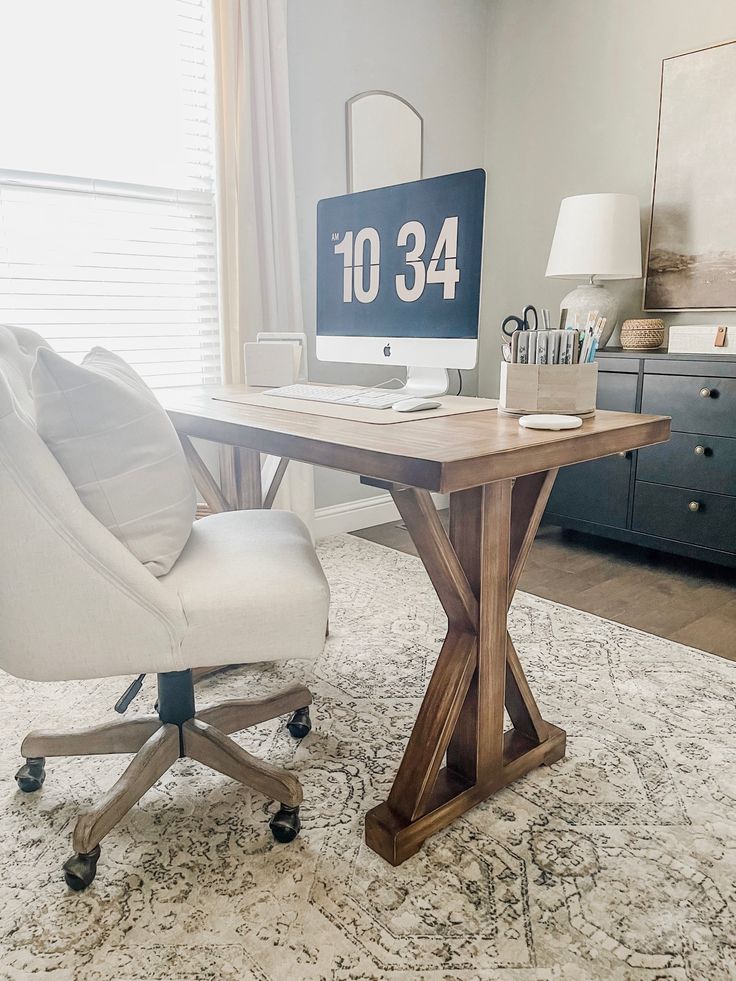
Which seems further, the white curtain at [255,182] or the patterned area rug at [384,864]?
the white curtain at [255,182]

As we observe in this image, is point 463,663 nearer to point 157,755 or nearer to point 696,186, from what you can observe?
point 157,755

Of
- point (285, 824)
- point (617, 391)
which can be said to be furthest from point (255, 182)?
point (285, 824)

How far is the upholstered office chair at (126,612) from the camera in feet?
3.72

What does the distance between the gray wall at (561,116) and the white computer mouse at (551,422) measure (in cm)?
192

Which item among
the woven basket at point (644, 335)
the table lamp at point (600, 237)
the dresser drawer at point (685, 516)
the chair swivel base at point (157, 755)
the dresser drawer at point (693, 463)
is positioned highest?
the table lamp at point (600, 237)

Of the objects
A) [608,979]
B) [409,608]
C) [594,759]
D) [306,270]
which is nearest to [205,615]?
[608,979]

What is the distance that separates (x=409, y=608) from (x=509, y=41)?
2.78 metres

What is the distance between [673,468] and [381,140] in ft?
6.08

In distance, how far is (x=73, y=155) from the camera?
8.07ft

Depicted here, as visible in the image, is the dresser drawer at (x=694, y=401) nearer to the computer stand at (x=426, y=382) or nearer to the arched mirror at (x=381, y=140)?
the computer stand at (x=426, y=382)

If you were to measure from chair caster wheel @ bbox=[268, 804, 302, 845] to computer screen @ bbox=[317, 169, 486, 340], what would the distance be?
1.08m

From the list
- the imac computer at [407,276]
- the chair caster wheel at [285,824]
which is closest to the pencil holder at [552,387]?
the imac computer at [407,276]

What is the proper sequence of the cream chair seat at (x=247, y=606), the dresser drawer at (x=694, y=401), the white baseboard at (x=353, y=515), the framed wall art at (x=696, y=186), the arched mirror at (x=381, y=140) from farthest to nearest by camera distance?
the white baseboard at (x=353, y=515), the arched mirror at (x=381, y=140), the framed wall art at (x=696, y=186), the dresser drawer at (x=694, y=401), the cream chair seat at (x=247, y=606)

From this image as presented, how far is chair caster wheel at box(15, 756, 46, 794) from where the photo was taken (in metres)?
1.50
